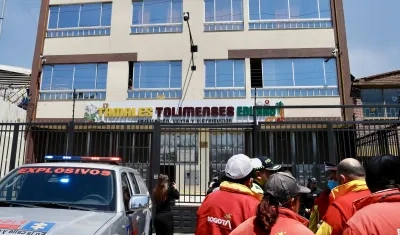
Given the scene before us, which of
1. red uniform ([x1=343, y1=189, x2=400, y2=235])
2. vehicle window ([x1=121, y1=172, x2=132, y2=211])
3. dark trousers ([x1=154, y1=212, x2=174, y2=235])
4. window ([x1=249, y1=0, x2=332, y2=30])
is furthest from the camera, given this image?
window ([x1=249, y1=0, x2=332, y2=30])

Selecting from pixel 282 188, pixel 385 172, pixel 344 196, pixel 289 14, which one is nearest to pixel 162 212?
pixel 344 196

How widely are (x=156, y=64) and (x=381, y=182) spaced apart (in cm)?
1811

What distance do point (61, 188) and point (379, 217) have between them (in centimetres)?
331

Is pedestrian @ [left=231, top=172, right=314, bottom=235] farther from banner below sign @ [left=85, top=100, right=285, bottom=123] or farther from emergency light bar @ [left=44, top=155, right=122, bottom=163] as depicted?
banner below sign @ [left=85, top=100, right=285, bottom=123]

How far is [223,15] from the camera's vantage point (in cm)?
1950

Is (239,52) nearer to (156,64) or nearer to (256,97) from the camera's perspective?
(256,97)

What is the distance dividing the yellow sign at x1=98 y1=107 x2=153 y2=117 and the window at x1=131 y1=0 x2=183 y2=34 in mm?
4753

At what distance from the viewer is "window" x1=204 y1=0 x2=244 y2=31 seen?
19266 millimetres

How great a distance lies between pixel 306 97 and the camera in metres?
17.9

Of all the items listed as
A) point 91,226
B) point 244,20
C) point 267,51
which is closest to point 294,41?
point 267,51

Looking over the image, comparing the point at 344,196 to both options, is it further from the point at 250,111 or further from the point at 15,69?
the point at 15,69

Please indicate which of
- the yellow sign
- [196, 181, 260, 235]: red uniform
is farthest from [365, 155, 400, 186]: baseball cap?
the yellow sign

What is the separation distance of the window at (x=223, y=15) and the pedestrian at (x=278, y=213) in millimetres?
18054

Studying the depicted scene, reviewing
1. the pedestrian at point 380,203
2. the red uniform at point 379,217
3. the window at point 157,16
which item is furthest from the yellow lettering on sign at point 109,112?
the red uniform at point 379,217
